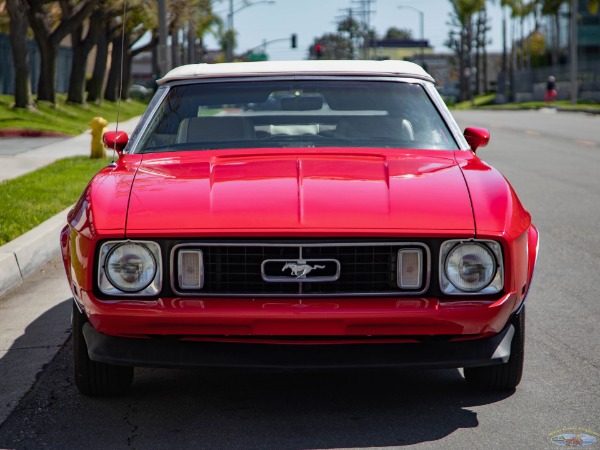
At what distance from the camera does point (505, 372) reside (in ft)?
15.4

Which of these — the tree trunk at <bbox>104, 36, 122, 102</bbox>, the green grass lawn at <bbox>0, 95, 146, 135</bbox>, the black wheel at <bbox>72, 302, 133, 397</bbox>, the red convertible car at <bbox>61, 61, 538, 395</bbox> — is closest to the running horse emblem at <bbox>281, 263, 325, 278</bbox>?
the red convertible car at <bbox>61, 61, 538, 395</bbox>

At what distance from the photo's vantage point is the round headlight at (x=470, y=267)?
13.8 feet

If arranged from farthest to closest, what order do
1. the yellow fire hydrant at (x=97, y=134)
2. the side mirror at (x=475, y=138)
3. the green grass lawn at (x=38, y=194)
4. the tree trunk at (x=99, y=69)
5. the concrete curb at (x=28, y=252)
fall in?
1. the tree trunk at (x=99, y=69)
2. the yellow fire hydrant at (x=97, y=134)
3. the green grass lawn at (x=38, y=194)
4. the concrete curb at (x=28, y=252)
5. the side mirror at (x=475, y=138)

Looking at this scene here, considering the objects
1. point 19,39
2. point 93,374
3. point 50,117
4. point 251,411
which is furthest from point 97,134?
point 251,411

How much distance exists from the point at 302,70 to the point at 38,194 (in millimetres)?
6746

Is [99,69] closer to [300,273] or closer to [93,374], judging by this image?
[93,374]

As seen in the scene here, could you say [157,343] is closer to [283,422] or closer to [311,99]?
[283,422]

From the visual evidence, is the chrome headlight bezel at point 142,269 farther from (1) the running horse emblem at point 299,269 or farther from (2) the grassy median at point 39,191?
(2) the grassy median at point 39,191

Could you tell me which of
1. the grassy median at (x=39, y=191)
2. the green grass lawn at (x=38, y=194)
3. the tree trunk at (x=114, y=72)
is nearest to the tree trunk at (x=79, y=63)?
the tree trunk at (x=114, y=72)

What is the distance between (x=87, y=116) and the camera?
36.0 meters

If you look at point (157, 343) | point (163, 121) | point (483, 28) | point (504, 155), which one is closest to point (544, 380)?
point (157, 343)

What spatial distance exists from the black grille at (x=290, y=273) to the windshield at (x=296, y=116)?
1313mm

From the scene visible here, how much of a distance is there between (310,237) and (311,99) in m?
1.70

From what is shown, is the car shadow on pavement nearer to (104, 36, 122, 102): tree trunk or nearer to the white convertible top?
the white convertible top
